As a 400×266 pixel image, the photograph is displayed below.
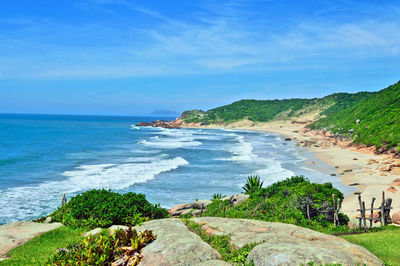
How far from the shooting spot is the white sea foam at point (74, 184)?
81.3ft

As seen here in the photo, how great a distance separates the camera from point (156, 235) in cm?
1034

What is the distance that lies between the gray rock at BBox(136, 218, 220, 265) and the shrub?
0.96ft

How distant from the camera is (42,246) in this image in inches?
495

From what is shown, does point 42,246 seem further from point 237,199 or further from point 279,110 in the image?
point 279,110

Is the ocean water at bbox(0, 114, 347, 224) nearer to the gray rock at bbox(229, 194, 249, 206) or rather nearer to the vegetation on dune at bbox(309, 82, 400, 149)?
the gray rock at bbox(229, 194, 249, 206)

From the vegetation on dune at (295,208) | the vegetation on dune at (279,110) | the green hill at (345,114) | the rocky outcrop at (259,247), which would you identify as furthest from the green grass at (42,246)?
the vegetation on dune at (279,110)

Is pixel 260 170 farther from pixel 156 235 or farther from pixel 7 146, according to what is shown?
pixel 7 146

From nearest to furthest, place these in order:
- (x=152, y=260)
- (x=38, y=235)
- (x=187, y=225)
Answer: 1. (x=152, y=260)
2. (x=187, y=225)
3. (x=38, y=235)

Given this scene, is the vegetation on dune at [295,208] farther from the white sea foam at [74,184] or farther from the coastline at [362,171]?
the white sea foam at [74,184]

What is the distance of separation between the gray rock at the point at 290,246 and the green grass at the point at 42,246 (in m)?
5.86

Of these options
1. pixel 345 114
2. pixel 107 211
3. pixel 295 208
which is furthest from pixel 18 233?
pixel 345 114

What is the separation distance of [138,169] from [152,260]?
1292 inches

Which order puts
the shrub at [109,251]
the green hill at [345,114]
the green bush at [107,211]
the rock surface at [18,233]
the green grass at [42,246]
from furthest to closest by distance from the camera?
the green hill at [345,114]
the green bush at [107,211]
the rock surface at [18,233]
the green grass at [42,246]
the shrub at [109,251]

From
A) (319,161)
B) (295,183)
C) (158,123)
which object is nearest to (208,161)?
(319,161)
